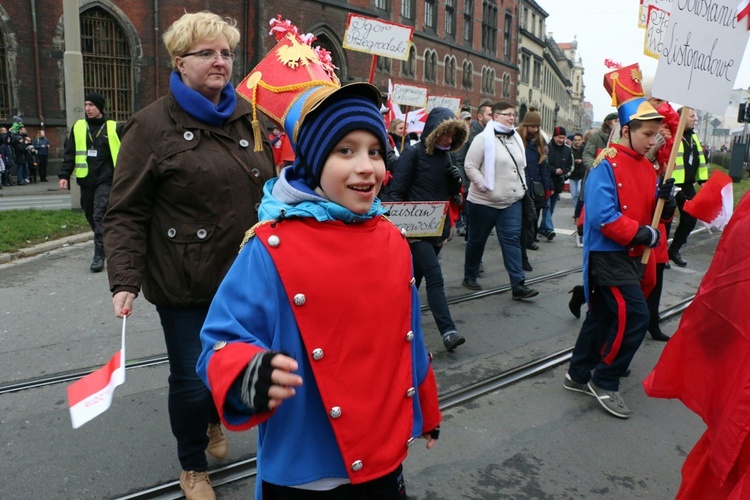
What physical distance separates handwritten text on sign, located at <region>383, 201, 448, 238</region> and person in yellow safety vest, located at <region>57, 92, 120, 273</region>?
10.8 ft

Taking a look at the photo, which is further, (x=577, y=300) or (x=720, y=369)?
(x=577, y=300)

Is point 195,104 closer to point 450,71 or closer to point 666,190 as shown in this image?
point 666,190

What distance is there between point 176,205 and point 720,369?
7.08 ft

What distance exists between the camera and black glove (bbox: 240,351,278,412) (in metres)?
1.49

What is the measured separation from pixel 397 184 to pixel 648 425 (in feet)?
9.14

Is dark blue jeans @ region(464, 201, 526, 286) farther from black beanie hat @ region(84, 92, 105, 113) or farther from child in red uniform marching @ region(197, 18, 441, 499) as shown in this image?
child in red uniform marching @ region(197, 18, 441, 499)

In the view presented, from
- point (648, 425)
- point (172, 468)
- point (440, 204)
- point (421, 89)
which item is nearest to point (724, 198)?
point (648, 425)

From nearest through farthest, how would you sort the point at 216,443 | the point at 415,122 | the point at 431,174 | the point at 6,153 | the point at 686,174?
the point at 216,443 → the point at 431,174 → the point at 686,174 → the point at 415,122 → the point at 6,153

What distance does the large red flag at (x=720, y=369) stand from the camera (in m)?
2.03

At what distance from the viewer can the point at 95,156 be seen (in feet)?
22.6

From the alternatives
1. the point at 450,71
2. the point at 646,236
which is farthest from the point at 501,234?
the point at 450,71

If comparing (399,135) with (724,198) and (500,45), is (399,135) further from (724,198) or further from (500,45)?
(500,45)

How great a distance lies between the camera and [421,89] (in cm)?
1129

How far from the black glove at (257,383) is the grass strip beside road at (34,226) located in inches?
291
